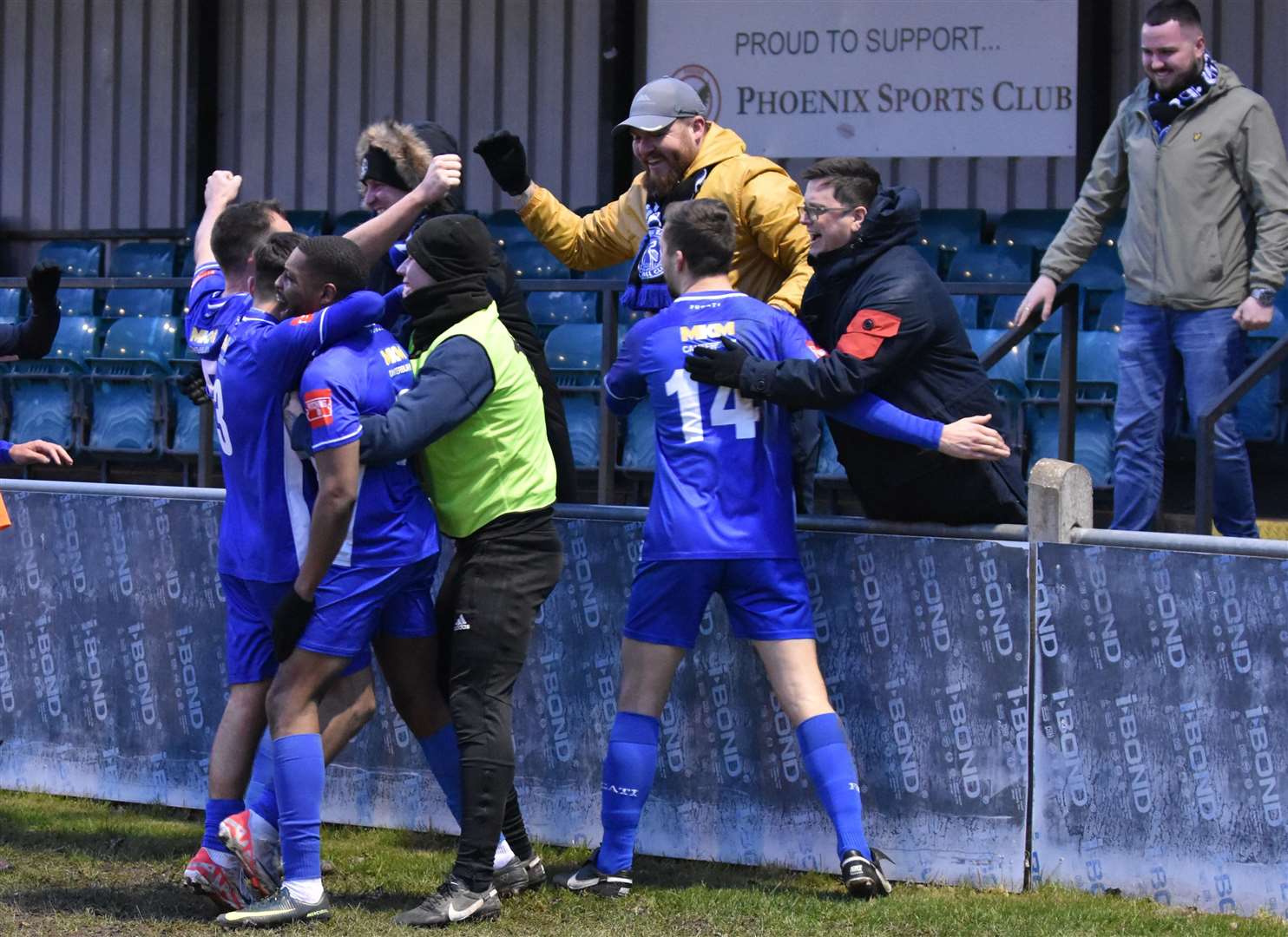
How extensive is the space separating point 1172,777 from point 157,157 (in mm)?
10761

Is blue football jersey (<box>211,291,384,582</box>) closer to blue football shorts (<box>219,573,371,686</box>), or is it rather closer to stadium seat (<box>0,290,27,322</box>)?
blue football shorts (<box>219,573,371,686</box>)

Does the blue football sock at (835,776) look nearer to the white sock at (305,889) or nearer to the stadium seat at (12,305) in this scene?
the white sock at (305,889)

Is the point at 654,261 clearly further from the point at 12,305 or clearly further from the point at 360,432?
the point at 12,305

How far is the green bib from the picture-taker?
4.54m

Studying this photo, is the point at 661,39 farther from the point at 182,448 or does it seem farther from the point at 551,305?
the point at 182,448

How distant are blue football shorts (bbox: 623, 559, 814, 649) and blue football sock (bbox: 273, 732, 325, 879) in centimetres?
92

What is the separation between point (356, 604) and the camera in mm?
4414

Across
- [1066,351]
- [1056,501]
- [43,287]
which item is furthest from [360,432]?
[1066,351]

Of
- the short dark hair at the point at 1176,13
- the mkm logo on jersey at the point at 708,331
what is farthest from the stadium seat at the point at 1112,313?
the mkm logo on jersey at the point at 708,331

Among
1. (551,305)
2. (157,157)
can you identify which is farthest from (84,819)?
(157,157)

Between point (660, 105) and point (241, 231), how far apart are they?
4.18 feet

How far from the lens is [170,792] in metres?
5.86

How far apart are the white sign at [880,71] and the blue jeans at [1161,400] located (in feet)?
14.8

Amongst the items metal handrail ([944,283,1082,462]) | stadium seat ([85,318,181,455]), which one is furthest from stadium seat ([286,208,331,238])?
metal handrail ([944,283,1082,462])
